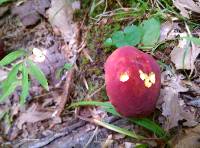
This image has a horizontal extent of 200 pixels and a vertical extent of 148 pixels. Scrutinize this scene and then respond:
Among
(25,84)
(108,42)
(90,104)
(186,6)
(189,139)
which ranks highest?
(186,6)

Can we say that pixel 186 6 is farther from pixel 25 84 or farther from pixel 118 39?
pixel 25 84

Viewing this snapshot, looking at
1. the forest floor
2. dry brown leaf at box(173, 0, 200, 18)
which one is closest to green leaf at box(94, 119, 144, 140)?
the forest floor

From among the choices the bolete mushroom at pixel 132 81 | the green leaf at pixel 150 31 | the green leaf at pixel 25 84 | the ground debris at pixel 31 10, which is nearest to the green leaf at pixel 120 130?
the bolete mushroom at pixel 132 81

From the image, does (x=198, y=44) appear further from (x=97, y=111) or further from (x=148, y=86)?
(x=97, y=111)

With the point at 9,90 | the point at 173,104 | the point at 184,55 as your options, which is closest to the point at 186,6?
the point at 184,55

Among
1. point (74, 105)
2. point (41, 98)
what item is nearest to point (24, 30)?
point (41, 98)
